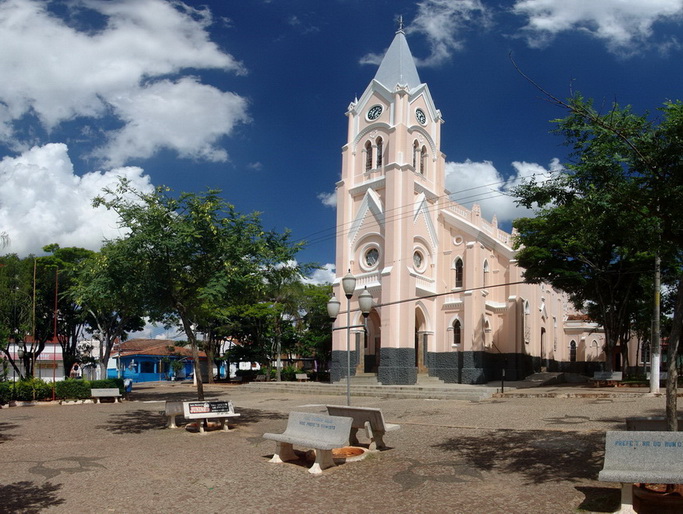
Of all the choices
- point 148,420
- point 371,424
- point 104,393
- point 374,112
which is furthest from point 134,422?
point 374,112

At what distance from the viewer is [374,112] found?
35.5 meters

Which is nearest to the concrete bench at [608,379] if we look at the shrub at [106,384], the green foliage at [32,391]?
the shrub at [106,384]

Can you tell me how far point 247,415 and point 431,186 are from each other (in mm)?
22483

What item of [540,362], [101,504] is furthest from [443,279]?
[101,504]

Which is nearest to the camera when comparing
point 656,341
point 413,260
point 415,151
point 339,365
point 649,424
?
point 649,424

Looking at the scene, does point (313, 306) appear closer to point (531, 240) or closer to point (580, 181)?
point (531, 240)

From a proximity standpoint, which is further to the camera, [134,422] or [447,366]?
[447,366]

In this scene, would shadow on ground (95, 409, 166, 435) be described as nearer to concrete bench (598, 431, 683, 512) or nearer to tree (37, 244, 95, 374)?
concrete bench (598, 431, 683, 512)

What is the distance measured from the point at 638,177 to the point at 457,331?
26449 millimetres

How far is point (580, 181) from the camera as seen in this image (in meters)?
8.66

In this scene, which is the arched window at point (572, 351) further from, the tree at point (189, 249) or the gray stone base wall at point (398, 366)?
the tree at point (189, 249)

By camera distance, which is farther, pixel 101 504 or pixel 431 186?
pixel 431 186

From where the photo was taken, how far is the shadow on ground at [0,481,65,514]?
22.3 ft

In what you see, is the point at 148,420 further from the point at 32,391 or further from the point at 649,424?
the point at 649,424
